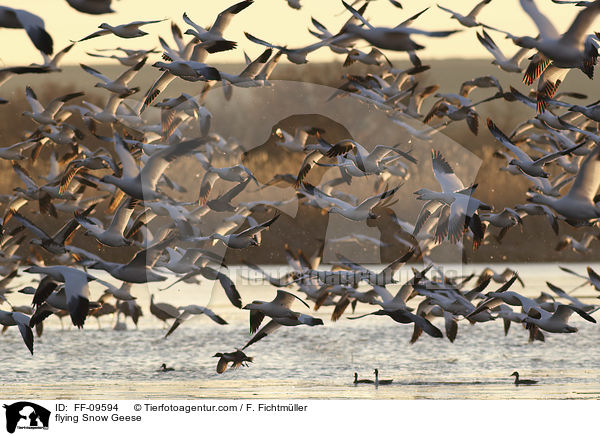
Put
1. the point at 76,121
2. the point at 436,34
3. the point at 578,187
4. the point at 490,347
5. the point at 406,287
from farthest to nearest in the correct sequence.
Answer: the point at 76,121
the point at 490,347
the point at 406,287
the point at 578,187
the point at 436,34

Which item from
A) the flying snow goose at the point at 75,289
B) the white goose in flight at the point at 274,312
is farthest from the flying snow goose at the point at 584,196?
the flying snow goose at the point at 75,289

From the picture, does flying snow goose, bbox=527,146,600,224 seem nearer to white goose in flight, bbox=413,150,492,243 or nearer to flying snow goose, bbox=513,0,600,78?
white goose in flight, bbox=413,150,492,243

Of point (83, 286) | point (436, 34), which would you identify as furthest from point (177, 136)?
point (436, 34)

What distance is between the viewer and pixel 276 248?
129ft

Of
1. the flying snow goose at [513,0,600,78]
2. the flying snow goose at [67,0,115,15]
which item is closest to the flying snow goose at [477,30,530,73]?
the flying snow goose at [513,0,600,78]

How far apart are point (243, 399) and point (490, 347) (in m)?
8.45

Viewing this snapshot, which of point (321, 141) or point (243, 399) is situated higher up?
point (321, 141)

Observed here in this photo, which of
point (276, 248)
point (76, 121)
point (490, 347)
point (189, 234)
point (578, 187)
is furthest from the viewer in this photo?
point (76, 121)

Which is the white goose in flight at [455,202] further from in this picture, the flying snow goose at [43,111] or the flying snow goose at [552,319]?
the flying snow goose at [43,111]

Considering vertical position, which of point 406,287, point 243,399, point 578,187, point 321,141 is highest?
point 321,141

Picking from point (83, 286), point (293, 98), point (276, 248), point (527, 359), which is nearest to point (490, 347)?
point (527, 359)

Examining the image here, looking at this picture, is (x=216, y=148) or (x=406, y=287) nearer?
(x=406, y=287)

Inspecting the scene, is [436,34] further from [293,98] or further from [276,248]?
[293,98]

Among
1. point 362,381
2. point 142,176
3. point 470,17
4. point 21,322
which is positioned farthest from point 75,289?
point 470,17
